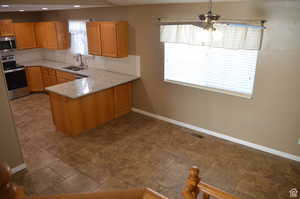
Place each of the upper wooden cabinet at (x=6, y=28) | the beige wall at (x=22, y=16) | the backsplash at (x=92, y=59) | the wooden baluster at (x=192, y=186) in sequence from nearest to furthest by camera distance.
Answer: the wooden baluster at (x=192, y=186)
the backsplash at (x=92, y=59)
the upper wooden cabinet at (x=6, y=28)
the beige wall at (x=22, y=16)

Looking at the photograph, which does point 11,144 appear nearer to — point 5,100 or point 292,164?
point 5,100

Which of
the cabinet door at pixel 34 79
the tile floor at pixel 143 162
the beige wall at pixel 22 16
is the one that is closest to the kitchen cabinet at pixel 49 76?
the cabinet door at pixel 34 79

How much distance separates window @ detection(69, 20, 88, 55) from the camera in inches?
229

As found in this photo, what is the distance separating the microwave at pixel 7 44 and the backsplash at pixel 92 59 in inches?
21.5

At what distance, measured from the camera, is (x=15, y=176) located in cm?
333

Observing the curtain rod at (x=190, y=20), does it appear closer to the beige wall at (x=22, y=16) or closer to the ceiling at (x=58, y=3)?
the ceiling at (x=58, y=3)

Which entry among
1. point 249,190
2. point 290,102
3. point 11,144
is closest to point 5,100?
point 11,144

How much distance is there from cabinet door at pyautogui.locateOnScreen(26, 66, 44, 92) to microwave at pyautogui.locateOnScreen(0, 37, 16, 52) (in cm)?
66

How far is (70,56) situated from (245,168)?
17.3 ft

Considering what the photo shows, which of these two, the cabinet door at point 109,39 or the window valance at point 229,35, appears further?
the cabinet door at point 109,39

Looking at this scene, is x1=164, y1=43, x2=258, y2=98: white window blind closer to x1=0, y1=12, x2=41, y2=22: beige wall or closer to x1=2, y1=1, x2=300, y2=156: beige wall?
x1=2, y1=1, x2=300, y2=156: beige wall

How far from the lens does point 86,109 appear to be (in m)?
4.46

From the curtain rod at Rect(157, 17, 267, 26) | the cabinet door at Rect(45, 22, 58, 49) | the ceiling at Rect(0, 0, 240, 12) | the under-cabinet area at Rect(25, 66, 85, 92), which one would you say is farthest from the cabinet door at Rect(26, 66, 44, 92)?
the curtain rod at Rect(157, 17, 267, 26)

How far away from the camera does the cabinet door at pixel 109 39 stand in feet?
15.7
